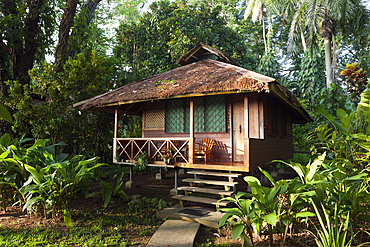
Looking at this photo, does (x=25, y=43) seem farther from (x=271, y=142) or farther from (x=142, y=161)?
(x=271, y=142)

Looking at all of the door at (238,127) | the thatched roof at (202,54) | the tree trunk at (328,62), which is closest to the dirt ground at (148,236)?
the door at (238,127)

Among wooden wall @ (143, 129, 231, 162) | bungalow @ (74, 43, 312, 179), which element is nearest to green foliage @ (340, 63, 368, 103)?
bungalow @ (74, 43, 312, 179)

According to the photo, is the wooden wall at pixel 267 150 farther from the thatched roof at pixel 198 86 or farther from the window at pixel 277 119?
the thatched roof at pixel 198 86

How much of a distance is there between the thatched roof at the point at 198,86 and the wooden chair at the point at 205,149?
1839 mm

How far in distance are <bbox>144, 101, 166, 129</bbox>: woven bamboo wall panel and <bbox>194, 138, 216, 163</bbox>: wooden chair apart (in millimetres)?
2103

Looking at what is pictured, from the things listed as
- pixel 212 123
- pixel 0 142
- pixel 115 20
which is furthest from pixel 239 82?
pixel 115 20

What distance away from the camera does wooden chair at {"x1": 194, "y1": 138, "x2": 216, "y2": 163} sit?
23.7 feet

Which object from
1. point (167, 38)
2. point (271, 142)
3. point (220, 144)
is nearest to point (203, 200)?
point (220, 144)

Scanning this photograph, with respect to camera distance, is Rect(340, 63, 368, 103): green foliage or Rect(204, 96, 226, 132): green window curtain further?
Rect(340, 63, 368, 103): green foliage

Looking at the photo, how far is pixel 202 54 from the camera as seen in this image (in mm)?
10164

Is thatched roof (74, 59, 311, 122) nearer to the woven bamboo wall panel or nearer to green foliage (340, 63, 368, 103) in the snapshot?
the woven bamboo wall panel

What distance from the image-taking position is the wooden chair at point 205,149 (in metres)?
7.23

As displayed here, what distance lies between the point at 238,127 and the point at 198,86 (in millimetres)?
2051

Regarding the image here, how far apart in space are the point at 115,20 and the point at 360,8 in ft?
69.8
